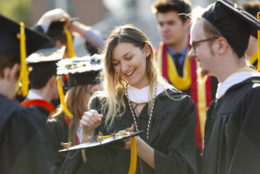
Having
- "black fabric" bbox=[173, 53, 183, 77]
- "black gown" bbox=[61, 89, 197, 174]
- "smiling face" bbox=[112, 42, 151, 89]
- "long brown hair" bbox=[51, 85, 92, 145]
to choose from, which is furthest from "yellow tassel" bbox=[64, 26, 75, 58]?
"black gown" bbox=[61, 89, 197, 174]

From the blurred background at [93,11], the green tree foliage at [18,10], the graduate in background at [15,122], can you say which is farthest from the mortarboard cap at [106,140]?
the green tree foliage at [18,10]

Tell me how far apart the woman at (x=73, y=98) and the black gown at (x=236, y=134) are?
1.33 metres

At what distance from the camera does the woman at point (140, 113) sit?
3.64 m

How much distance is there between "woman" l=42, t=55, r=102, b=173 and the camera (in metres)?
4.30

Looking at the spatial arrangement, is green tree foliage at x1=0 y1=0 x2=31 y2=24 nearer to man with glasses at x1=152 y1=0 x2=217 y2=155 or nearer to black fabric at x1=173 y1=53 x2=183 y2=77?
man with glasses at x1=152 y1=0 x2=217 y2=155

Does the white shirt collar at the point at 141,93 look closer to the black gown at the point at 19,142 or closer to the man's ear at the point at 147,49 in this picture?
the man's ear at the point at 147,49

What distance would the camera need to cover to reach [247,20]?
3.48 m

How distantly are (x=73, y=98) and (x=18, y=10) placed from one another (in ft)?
63.1

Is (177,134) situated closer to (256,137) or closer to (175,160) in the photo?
(175,160)

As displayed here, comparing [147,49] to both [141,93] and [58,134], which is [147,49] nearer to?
[141,93]

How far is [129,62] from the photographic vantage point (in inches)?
152

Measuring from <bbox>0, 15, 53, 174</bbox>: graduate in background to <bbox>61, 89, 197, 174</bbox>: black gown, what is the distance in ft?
2.73

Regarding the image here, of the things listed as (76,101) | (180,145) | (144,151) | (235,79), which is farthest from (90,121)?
(235,79)

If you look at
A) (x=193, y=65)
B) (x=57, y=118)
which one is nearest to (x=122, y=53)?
(x=57, y=118)
